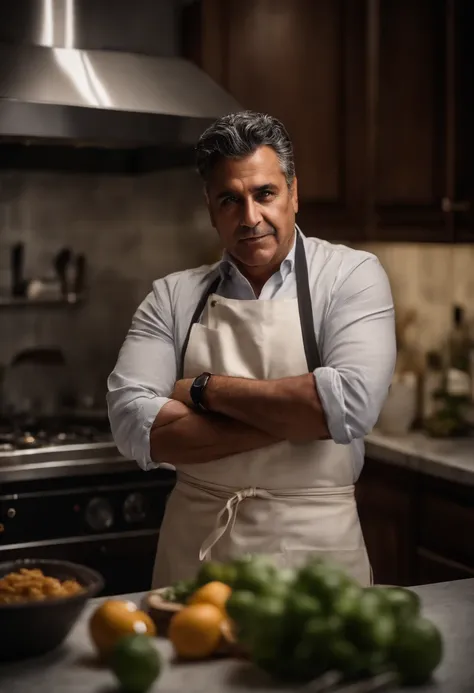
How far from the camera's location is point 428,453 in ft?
10.0

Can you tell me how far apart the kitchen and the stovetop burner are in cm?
1

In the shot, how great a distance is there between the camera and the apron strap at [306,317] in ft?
7.53

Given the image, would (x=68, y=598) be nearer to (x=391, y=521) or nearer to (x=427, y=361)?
(x=391, y=521)

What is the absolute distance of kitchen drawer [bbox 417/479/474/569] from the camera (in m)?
2.87

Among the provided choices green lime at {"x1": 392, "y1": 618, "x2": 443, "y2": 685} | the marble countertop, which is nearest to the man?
the marble countertop

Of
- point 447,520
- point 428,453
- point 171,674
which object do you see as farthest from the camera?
point 428,453

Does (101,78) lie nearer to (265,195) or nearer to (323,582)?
(265,195)

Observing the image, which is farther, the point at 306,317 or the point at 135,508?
the point at 135,508

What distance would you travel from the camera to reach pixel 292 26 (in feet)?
11.2

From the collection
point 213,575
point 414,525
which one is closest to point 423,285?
point 414,525

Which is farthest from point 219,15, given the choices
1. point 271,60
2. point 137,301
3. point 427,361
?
point 427,361

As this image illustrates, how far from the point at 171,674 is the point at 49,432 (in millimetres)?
1966

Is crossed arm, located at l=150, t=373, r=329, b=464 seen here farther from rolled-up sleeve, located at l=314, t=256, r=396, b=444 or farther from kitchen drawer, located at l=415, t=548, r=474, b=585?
kitchen drawer, located at l=415, t=548, r=474, b=585

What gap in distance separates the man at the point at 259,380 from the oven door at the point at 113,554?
0.71m
